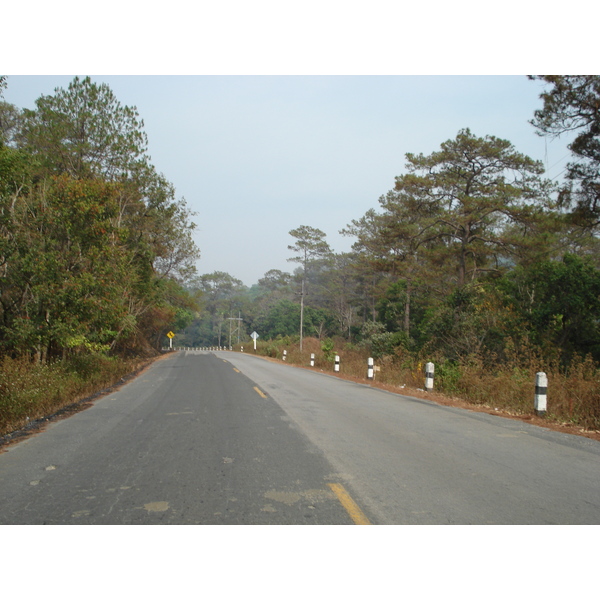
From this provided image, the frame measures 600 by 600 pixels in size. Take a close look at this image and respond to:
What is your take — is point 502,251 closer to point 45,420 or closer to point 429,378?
point 429,378

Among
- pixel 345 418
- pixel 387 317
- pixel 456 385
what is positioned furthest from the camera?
pixel 387 317

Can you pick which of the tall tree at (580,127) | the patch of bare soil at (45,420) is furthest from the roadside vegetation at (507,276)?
the patch of bare soil at (45,420)

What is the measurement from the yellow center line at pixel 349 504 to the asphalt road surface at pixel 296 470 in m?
0.01

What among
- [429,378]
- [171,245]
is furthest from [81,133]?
[429,378]

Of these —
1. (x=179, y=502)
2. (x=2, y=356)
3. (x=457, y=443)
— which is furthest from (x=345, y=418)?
(x=2, y=356)

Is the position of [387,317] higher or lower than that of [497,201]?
lower

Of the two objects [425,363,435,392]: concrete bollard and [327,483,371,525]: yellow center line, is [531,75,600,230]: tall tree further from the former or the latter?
[327,483,371,525]: yellow center line

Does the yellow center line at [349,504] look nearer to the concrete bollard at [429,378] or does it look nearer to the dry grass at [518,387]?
the dry grass at [518,387]

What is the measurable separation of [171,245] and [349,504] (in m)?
27.4

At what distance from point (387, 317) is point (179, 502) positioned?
41.8 m

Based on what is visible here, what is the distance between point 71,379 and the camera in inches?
462

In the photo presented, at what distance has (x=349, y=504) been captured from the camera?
417 cm

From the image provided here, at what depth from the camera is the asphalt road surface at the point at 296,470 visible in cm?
399

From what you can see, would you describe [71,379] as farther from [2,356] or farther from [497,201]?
[497,201]
